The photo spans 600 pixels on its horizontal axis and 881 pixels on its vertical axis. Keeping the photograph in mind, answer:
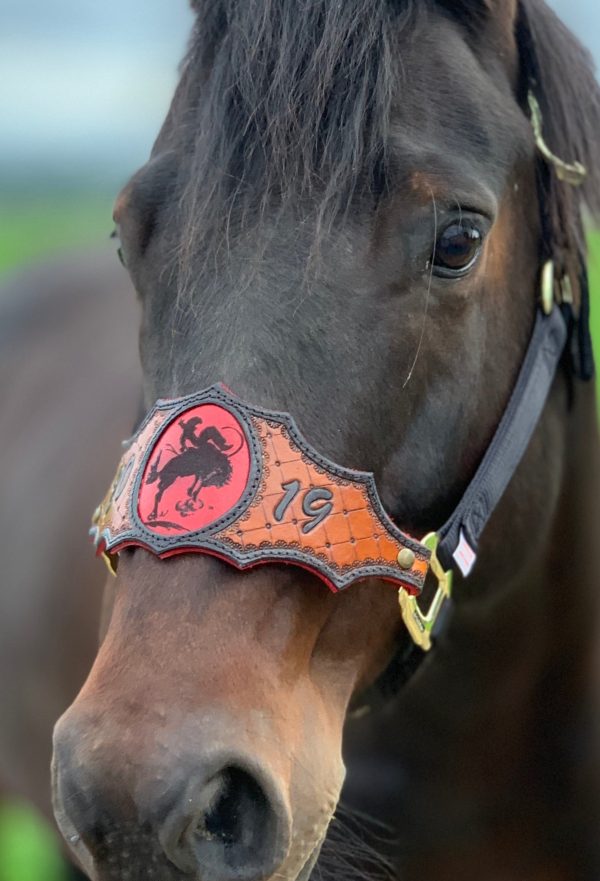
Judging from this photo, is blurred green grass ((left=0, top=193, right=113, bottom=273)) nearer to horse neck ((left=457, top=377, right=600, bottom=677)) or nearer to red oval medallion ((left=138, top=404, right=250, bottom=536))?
horse neck ((left=457, top=377, right=600, bottom=677))

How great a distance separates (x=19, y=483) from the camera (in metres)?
3.08

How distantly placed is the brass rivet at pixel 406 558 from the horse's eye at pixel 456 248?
0.40 m

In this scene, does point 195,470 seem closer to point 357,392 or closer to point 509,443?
point 357,392

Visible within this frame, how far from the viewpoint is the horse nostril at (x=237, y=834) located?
1.27 metres

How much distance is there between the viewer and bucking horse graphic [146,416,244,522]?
140cm

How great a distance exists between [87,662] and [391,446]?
130 cm

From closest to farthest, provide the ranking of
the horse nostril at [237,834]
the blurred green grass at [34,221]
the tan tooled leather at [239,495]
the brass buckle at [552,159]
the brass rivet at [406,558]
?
the horse nostril at [237,834]
the tan tooled leather at [239,495]
the brass rivet at [406,558]
the brass buckle at [552,159]
the blurred green grass at [34,221]

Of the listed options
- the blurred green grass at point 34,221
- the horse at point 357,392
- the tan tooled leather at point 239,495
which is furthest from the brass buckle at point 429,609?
the blurred green grass at point 34,221

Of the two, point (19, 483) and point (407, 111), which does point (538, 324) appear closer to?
point (407, 111)

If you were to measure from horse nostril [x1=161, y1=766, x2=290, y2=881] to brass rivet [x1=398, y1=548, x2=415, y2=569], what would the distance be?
384 mm

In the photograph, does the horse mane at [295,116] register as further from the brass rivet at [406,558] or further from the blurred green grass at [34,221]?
the blurred green grass at [34,221]

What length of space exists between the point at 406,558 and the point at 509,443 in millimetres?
328

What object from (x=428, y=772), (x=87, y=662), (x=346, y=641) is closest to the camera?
(x=346, y=641)

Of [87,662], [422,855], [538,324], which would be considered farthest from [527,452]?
[87,662]
